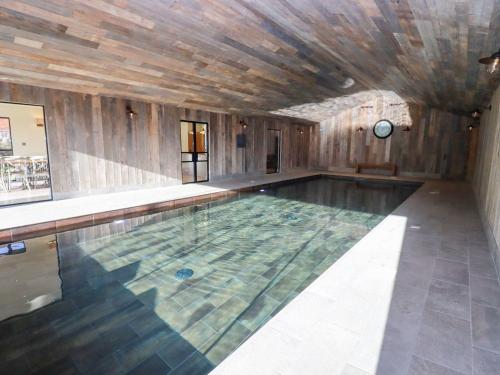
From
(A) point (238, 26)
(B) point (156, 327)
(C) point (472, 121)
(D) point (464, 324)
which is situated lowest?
(B) point (156, 327)

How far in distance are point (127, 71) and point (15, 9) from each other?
71.9 inches

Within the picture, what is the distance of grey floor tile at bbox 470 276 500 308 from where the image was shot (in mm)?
2068

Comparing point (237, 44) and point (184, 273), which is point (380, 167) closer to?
point (237, 44)

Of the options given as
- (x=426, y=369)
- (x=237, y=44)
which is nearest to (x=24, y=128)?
(x=237, y=44)

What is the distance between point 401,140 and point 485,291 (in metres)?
8.89

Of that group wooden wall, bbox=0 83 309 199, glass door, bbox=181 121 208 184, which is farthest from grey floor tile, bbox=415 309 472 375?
glass door, bbox=181 121 208 184

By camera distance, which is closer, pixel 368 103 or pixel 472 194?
pixel 472 194

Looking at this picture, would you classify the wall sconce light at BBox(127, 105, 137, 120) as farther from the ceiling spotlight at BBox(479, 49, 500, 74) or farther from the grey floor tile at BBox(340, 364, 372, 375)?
the grey floor tile at BBox(340, 364, 372, 375)

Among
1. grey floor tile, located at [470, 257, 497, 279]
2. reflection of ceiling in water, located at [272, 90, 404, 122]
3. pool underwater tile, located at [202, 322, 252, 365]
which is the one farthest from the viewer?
reflection of ceiling in water, located at [272, 90, 404, 122]

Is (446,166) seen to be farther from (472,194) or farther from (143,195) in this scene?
(143,195)

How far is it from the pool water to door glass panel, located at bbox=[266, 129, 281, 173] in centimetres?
552

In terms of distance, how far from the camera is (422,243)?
3.27 meters

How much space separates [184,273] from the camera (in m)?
2.97

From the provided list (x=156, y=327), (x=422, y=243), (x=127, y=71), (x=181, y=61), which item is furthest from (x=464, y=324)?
(x=127, y=71)
